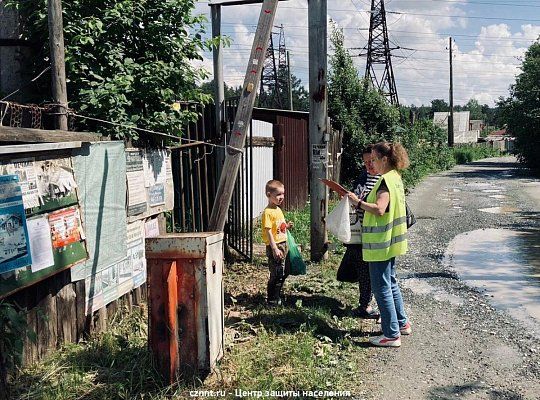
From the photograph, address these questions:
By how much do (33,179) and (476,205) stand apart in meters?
13.7

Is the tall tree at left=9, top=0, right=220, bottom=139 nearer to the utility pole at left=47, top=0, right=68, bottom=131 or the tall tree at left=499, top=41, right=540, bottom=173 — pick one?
the utility pole at left=47, top=0, right=68, bottom=131

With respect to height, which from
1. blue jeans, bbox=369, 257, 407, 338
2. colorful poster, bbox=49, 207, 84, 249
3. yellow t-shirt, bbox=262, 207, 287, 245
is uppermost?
colorful poster, bbox=49, 207, 84, 249

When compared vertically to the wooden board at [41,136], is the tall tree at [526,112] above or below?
above

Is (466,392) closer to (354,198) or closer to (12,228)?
(354,198)

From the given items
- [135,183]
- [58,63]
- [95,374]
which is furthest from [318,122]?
[95,374]

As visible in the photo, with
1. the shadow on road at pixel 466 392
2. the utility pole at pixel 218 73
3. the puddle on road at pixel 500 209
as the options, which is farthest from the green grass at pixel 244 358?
the puddle on road at pixel 500 209

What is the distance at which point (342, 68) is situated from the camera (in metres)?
18.0

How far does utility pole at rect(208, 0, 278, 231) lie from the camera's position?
16.7 ft

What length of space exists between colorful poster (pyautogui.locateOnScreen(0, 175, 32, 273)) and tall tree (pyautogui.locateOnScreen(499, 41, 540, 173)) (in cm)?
3093

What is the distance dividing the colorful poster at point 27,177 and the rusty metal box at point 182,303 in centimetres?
90

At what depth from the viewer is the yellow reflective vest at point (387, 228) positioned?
198 inches

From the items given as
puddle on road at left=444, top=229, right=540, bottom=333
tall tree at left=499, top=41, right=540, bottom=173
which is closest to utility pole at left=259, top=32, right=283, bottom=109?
tall tree at left=499, top=41, right=540, bottom=173

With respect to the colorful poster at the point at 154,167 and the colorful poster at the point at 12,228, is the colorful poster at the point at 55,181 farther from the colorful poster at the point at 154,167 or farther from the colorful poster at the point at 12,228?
the colorful poster at the point at 154,167

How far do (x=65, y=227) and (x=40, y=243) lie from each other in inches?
13.8
